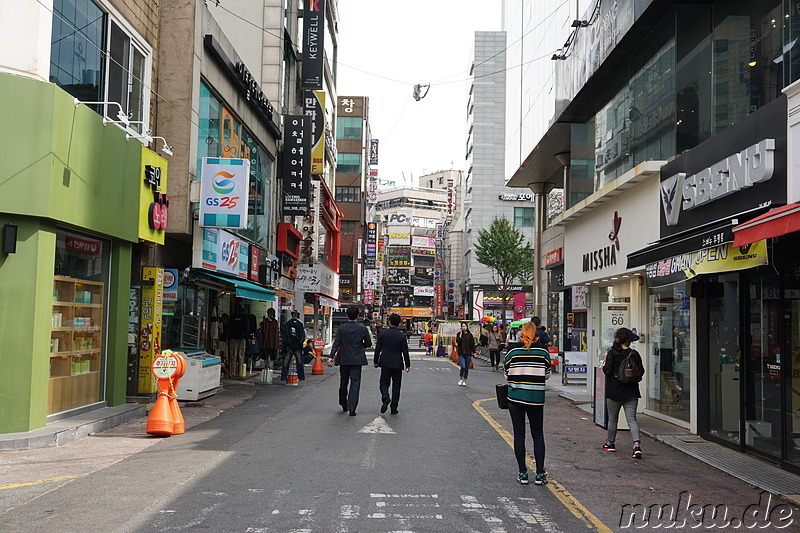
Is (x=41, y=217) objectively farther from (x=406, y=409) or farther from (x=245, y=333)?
(x=245, y=333)

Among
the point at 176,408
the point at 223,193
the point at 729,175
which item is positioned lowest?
the point at 176,408

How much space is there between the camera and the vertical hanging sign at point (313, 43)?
109 feet

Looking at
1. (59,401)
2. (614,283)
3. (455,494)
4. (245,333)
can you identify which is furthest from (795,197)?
(245,333)

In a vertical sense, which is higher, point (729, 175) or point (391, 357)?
point (729, 175)

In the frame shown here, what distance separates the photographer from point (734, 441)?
36.3 feet

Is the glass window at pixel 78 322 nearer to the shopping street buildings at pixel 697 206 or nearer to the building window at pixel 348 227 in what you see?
the shopping street buildings at pixel 697 206

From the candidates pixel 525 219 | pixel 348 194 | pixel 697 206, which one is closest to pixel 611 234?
pixel 697 206

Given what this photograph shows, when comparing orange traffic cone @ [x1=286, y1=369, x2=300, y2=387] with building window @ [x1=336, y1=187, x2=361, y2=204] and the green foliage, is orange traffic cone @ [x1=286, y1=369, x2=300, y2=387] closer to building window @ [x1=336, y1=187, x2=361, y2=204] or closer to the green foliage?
the green foliage

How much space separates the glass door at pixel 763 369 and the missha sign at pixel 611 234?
Answer: 408cm

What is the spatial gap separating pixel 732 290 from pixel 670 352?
3.29m

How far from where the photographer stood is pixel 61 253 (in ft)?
37.8

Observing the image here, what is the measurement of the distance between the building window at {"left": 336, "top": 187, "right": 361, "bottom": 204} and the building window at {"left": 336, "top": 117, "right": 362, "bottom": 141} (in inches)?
215

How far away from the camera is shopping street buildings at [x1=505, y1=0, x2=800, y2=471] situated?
952 cm

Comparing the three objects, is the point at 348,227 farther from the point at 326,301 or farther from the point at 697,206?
the point at 697,206
